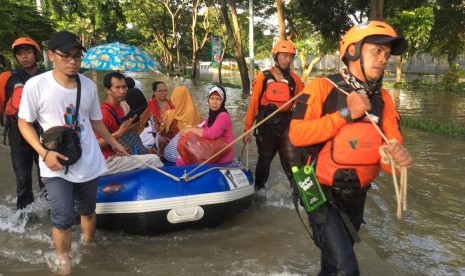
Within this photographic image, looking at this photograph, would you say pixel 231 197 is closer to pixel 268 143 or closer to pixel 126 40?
pixel 268 143

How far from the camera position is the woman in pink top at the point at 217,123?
5.55 meters

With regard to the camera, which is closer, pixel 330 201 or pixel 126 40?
pixel 330 201

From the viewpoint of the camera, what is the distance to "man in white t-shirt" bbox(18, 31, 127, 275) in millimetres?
3492

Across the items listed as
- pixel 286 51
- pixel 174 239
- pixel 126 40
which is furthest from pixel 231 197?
pixel 126 40

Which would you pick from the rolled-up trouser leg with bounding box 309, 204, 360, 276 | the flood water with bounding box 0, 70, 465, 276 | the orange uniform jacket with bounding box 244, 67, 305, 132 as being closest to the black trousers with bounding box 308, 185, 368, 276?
the rolled-up trouser leg with bounding box 309, 204, 360, 276

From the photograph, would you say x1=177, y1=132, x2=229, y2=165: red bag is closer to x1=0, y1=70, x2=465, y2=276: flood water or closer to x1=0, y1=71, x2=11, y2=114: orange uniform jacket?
x1=0, y1=70, x2=465, y2=276: flood water

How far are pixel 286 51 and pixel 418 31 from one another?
13.8 m

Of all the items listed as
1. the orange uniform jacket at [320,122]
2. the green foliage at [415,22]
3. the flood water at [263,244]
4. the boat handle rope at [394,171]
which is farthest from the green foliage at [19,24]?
the green foliage at [415,22]

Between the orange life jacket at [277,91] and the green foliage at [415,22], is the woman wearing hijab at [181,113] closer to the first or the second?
the orange life jacket at [277,91]

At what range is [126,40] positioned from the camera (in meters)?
60.1

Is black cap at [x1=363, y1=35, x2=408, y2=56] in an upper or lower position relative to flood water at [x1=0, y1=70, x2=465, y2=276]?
upper

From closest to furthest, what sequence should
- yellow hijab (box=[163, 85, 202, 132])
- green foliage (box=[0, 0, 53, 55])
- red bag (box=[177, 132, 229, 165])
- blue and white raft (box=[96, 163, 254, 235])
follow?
blue and white raft (box=[96, 163, 254, 235])
red bag (box=[177, 132, 229, 165])
yellow hijab (box=[163, 85, 202, 132])
green foliage (box=[0, 0, 53, 55])

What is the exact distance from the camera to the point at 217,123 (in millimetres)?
5562

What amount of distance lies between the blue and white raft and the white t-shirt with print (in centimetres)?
80
